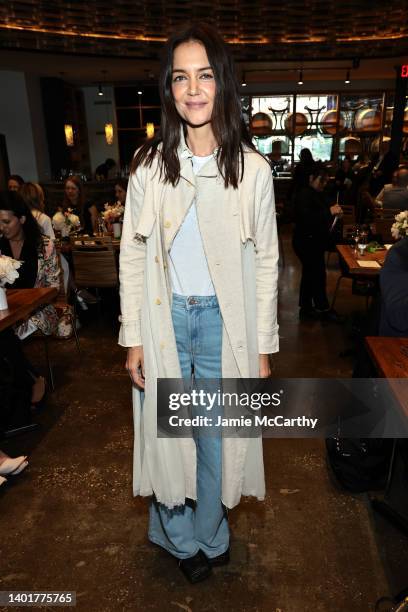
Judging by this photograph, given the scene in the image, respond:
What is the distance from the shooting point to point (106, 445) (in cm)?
294

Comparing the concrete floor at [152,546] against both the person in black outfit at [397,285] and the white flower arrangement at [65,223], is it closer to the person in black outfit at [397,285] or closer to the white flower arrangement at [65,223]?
the person in black outfit at [397,285]

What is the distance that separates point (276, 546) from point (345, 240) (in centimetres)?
426

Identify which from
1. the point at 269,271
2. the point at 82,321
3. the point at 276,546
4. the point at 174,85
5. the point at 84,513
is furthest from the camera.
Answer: the point at 82,321

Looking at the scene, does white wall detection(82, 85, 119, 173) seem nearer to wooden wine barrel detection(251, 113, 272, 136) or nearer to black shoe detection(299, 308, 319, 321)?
wooden wine barrel detection(251, 113, 272, 136)

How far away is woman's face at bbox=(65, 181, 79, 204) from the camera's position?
252 inches

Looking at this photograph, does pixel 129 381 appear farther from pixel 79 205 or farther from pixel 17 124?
pixel 17 124

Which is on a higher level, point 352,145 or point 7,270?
point 352,145

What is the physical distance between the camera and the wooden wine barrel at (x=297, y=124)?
12070 mm

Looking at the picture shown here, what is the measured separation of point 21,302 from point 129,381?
1.17m

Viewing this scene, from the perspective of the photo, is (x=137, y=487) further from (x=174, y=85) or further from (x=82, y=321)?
(x=82, y=321)

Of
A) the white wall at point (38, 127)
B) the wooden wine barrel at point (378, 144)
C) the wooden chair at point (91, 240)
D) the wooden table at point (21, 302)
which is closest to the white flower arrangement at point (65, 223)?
the wooden chair at point (91, 240)

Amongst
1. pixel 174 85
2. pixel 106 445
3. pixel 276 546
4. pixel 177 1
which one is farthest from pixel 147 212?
pixel 177 1

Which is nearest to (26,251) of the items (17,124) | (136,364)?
(136,364)

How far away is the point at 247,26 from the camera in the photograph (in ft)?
26.5
